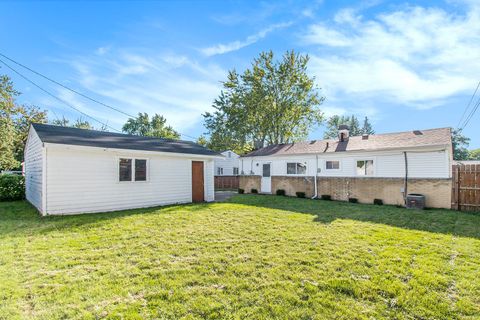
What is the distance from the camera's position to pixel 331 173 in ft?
44.4

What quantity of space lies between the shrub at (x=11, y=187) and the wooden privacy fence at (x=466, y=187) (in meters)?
20.3

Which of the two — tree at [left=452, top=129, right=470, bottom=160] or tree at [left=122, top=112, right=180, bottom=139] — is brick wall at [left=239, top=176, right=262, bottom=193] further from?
tree at [left=452, top=129, right=470, bottom=160]

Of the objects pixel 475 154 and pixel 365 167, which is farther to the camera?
pixel 475 154

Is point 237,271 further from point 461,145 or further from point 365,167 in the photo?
point 461,145

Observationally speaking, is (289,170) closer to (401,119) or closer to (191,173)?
(191,173)

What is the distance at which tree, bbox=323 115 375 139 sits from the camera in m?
44.8

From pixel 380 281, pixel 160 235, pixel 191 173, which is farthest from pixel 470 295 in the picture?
pixel 191 173

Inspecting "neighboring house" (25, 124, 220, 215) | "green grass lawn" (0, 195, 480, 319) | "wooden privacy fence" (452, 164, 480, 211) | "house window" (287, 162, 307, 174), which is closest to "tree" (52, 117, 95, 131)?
"neighboring house" (25, 124, 220, 215)

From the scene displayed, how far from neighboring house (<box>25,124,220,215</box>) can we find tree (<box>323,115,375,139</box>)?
37951mm

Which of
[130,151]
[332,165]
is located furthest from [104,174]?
[332,165]

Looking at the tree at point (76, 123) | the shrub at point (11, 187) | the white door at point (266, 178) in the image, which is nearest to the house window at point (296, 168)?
the white door at point (266, 178)

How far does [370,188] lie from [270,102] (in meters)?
15.9

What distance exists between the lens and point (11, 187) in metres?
12.0

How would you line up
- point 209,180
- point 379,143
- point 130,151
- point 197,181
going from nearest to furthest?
point 130,151 → point 197,181 → point 209,180 → point 379,143
